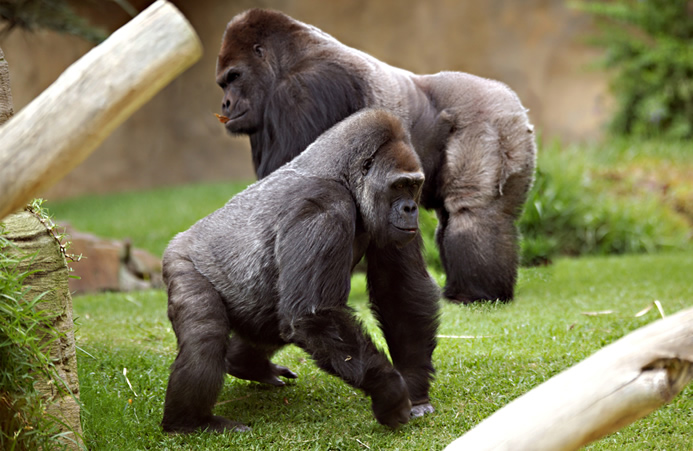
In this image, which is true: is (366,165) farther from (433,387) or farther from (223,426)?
(223,426)

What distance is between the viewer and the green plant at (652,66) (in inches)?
410

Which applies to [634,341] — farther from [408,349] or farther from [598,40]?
[598,40]

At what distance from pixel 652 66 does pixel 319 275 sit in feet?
32.3

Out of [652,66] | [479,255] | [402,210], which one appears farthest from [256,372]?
[652,66]

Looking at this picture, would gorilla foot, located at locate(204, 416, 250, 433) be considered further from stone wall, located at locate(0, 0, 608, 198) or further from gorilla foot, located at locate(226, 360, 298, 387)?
stone wall, located at locate(0, 0, 608, 198)

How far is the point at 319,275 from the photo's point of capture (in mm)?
2650

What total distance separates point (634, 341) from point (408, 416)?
0.99 meters

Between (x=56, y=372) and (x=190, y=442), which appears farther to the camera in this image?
(x=190, y=442)

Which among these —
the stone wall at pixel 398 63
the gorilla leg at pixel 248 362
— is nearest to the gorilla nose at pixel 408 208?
the gorilla leg at pixel 248 362

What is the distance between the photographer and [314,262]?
2646 mm

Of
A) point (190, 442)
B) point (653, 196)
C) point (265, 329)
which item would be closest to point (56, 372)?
point (190, 442)

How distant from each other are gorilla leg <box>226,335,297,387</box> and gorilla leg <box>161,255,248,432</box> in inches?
15.3

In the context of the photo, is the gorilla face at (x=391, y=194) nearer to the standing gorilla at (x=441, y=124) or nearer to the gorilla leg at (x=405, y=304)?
the gorilla leg at (x=405, y=304)

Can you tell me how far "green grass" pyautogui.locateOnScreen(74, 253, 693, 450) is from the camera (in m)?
2.67
